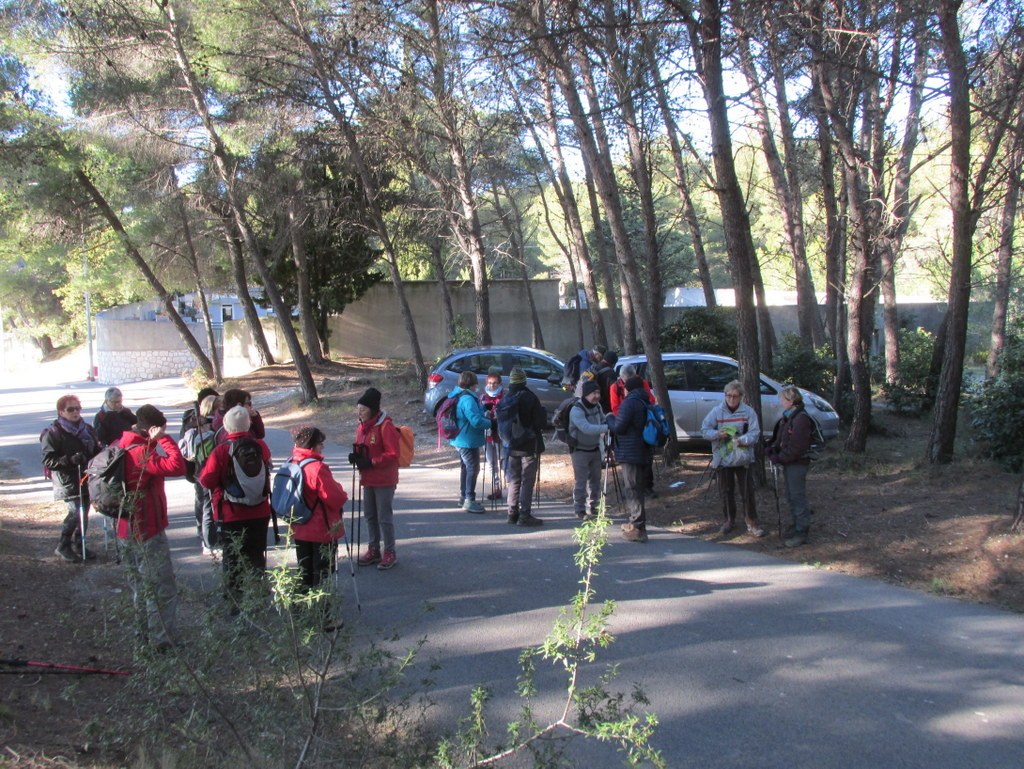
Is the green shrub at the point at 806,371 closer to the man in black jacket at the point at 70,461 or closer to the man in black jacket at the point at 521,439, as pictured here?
the man in black jacket at the point at 521,439

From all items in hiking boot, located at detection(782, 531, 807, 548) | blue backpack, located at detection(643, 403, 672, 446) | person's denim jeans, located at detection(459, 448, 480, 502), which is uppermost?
blue backpack, located at detection(643, 403, 672, 446)

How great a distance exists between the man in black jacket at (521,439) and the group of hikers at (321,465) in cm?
1

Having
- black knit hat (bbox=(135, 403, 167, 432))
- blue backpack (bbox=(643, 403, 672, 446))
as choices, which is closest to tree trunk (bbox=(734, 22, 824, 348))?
blue backpack (bbox=(643, 403, 672, 446))

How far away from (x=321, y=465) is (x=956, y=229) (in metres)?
8.26

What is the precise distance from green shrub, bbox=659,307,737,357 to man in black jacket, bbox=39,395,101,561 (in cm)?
1346

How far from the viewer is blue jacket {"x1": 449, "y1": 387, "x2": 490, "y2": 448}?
998cm

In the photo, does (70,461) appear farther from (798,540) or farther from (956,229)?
(956,229)

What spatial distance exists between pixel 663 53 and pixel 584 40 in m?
1.44

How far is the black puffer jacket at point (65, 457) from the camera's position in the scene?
804 centimetres

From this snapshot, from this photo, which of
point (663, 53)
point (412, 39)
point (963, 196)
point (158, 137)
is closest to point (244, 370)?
point (158, 137)

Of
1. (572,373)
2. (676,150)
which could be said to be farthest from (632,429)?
(676,150)

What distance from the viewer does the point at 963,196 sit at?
33.3 ft

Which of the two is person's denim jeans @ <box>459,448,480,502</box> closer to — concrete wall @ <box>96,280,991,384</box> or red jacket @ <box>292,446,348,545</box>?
red jacket @ <box>292,446,348,545</box>

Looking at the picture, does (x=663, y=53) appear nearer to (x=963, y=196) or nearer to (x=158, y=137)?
(x=963, y=196)
